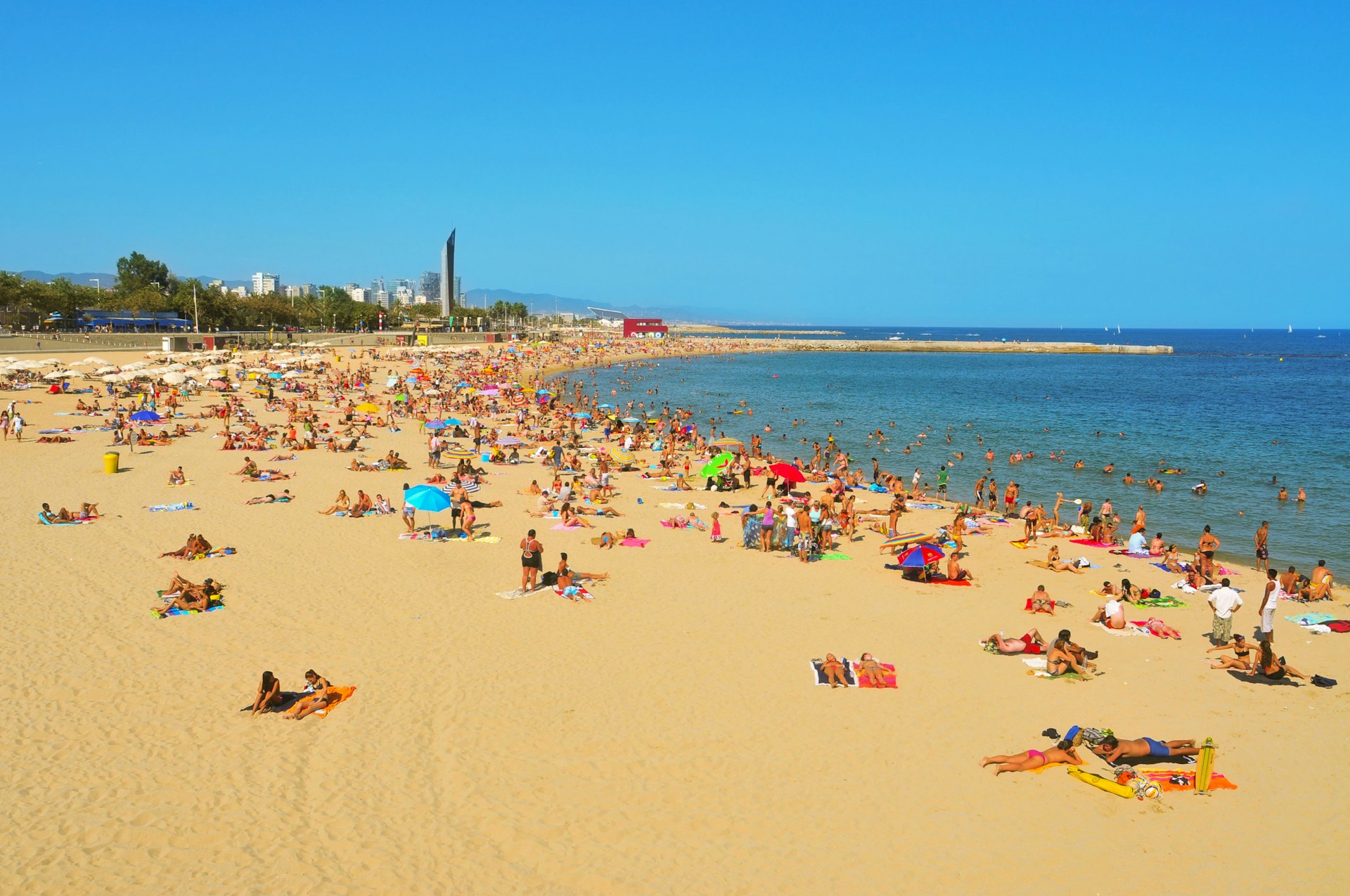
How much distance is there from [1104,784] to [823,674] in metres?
2.93

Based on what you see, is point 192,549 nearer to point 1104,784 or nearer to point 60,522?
point 60,522

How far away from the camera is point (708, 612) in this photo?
432 inches

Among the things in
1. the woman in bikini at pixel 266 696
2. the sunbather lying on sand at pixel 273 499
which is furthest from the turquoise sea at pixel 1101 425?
the woman in bikini at pixel 266 696

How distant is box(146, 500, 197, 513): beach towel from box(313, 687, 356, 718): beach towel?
9.79 metres

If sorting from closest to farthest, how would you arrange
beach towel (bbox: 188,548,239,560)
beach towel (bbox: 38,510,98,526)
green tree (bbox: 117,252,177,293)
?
1. beach towel (bbox: 188,548,239,560)
2. beach towel (bbox: 38,510,98,526)
3. green tree (bbox: 117,252,177,293)

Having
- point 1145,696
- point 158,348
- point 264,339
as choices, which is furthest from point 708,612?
point 264,339

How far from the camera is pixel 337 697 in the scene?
793cm

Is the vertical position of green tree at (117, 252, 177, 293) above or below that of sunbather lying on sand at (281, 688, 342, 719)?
above

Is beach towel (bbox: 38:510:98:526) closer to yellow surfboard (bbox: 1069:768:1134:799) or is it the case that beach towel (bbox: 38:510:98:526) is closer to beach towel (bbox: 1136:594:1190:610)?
yellow surfboard (bbox: 1069:768:1134:799)

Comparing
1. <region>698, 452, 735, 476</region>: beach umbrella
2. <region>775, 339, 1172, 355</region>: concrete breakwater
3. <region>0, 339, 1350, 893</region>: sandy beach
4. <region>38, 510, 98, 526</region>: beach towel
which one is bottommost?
<region>0, 339, 1350, 893</region>: sandy beach

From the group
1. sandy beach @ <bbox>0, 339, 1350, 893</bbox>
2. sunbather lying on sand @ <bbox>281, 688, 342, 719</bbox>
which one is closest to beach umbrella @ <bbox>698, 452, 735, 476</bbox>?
sandy beach @ <bbox>0, 339, 1350, 893</bbox>

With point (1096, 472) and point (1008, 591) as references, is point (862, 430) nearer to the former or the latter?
point (1096, 472)

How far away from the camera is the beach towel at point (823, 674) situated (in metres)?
8.70

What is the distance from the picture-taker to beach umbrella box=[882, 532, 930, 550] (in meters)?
14.2
